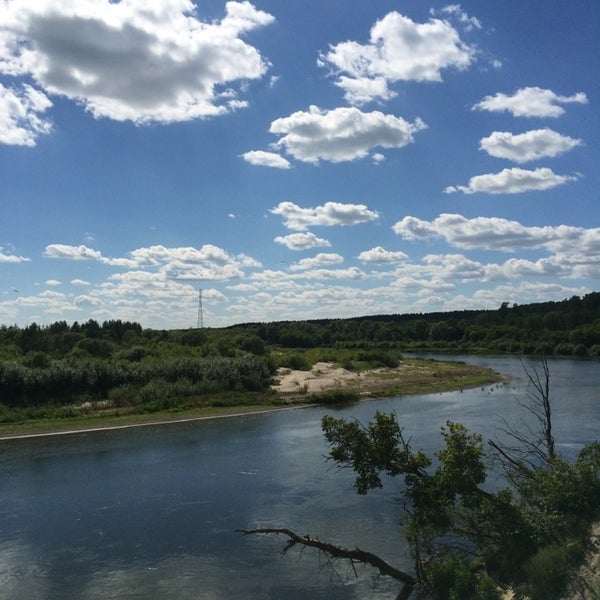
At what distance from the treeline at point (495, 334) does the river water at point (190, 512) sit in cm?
8232

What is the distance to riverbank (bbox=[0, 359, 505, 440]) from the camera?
134ft

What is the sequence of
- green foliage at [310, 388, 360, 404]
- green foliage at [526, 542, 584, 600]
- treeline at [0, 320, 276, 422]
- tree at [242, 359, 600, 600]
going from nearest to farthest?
1. green foliage at [526, 542, 584, 600]
2. tree at [242, 359, 600, 600]
3. treeline at [0, 320, 276, 422]
4. green foliage at [310, 388, 360, 404]

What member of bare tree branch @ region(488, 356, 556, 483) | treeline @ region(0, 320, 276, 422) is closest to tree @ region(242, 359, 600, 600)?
bare tree branch @ region(488, 356, 556, 483)

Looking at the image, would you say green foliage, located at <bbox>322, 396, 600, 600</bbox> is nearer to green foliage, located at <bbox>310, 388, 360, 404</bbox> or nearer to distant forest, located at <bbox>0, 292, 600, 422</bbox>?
distant forest, located at <bbox>0, 292, 600, 422</bbox>

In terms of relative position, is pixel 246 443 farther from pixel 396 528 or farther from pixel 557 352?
pixel 557 352

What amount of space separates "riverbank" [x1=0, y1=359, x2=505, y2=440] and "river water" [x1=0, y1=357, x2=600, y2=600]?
2819mm

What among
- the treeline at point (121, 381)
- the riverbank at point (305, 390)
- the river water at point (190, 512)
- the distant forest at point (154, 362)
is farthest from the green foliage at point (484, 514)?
the treeline at point (121, 381)

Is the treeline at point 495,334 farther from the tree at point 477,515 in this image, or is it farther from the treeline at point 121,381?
the tree at point 477,515

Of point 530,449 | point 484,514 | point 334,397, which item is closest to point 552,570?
point 484,514

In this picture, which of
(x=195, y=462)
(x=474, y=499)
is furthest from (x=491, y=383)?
(x=474, y=499)

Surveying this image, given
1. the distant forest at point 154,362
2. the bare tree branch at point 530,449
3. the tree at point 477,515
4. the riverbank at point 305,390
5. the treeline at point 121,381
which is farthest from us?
the distant forest at point 154,362

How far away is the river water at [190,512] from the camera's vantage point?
52.9ft

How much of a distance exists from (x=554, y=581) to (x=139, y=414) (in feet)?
124

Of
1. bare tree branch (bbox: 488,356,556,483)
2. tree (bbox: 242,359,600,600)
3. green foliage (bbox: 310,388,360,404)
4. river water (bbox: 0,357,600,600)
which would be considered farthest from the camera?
green foliage (bbox: 310,388,360,404)
